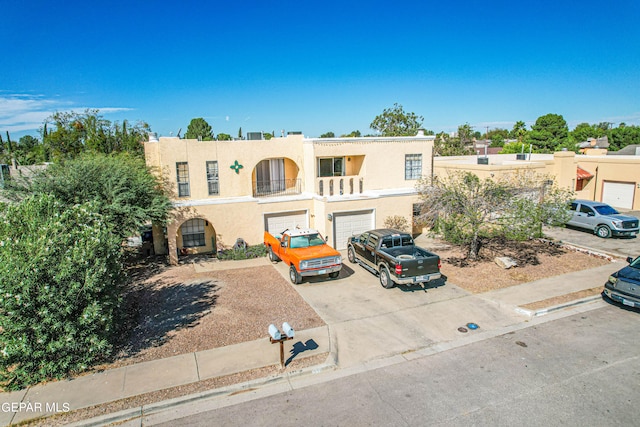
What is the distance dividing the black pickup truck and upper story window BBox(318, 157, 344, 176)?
5463mm

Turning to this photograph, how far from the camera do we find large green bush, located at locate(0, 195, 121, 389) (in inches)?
316

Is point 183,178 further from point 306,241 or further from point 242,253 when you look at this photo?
point 306,241

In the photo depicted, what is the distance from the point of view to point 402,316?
11992 millimetres

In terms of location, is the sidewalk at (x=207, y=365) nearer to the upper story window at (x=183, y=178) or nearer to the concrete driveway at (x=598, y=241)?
the concrete driveway at (x=598, y=241)

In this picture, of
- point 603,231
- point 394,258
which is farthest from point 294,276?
point 603,231

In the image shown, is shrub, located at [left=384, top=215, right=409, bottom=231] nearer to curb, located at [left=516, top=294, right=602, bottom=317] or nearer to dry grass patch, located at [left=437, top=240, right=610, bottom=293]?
dry grass patch, located at [left=437, top=240, right=610, bottom=293]

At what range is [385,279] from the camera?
14.1 metres

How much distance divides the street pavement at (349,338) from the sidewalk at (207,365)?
0.07 ft

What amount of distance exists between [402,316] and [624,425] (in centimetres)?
572

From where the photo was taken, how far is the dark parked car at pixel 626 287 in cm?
1159

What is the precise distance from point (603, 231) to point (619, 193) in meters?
10.9

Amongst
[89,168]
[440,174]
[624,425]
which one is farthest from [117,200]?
[440,174]

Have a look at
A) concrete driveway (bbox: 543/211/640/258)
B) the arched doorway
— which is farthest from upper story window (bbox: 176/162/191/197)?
concrete driveway (bbox: 543/211/640/258)

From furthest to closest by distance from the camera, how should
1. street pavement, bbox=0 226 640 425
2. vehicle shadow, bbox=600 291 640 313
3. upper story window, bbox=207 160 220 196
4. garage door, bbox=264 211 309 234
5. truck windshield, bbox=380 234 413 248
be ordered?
garage door, bbox=264 211 309 234
upper story window, bbox=207 160 220 196
truck windshield, bbox=380 234 413 248
vehicle shadow, bbox=600 291 640 313
street pavement, bbox=0 226 640 425
